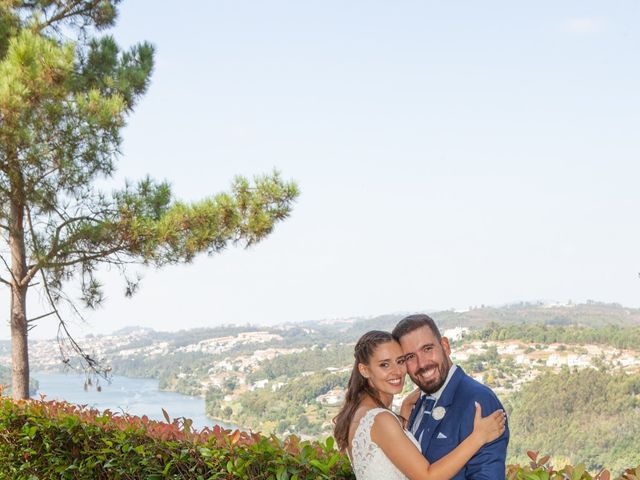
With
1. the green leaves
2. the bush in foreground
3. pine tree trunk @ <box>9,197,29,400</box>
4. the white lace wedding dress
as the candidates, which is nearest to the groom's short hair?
the white lace wedding dress

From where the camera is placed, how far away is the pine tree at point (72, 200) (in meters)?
6.84

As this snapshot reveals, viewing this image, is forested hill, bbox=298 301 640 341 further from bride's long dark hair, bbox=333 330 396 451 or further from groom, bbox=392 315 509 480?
groom, bbox=392 315 509 480

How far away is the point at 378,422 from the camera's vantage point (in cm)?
205

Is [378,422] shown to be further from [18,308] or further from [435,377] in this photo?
[18,308]

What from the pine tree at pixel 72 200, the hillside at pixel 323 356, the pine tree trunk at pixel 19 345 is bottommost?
the hillside at pixel 323 356

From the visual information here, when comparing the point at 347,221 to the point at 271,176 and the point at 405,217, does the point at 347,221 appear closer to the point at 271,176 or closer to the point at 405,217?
the point at 405,217

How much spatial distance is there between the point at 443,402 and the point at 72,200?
271 inches

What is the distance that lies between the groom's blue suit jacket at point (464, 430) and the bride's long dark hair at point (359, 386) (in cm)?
24

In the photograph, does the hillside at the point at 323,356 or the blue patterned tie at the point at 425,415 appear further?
the hillside at the point at 323,356

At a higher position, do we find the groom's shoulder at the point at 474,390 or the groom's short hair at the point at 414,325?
the groom's short hair at the point at 414,325

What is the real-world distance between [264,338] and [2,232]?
94.0 ft

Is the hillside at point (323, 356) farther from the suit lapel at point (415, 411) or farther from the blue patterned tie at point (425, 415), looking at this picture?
the blue patterned tie at point (425, 415)

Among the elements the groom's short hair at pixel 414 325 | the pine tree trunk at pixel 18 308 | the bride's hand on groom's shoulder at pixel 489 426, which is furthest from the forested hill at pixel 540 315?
the bride's hand on groom's shoulder at pixel 489 426

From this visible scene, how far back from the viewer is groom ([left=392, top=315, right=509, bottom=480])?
6.06ft
